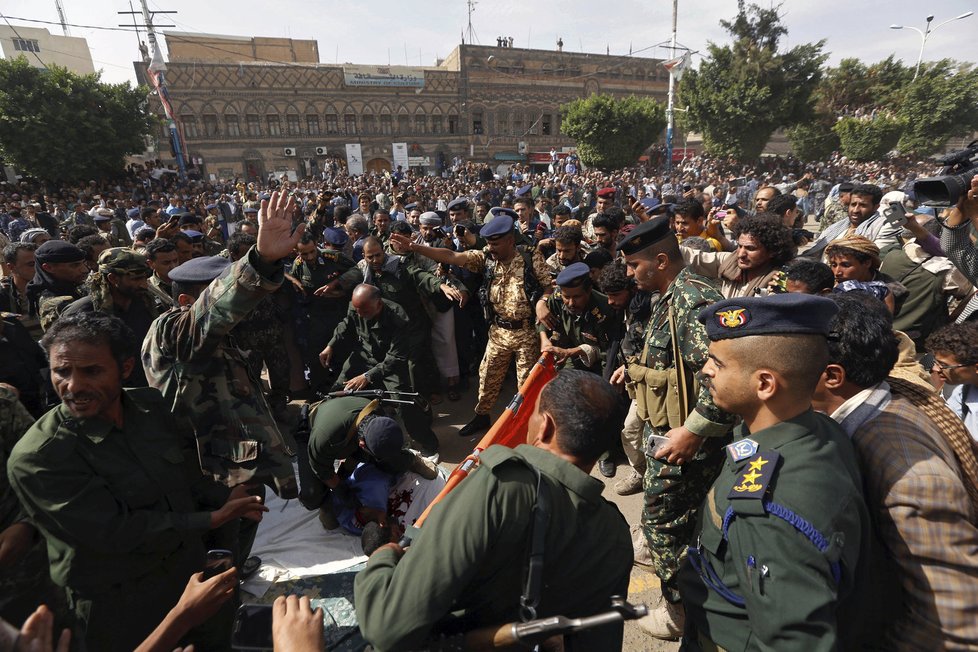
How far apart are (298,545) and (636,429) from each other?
8.56ft

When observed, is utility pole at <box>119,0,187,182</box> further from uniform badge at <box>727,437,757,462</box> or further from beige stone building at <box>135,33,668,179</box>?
uniform badge at <box>727,437,757,462</box>

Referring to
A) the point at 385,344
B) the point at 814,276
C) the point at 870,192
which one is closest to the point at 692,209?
the point at 870,192

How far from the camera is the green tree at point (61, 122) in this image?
21.6 meters

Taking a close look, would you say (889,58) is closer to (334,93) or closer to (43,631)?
(334,93)

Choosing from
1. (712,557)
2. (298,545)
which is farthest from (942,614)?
(298,545)

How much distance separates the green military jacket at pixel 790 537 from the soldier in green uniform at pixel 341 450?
6.62 feet

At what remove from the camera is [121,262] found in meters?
3.44

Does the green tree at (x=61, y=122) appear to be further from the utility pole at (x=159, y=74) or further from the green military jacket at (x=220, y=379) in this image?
the green military jacket at (x=220, y=379)

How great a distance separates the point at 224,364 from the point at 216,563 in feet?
3.60

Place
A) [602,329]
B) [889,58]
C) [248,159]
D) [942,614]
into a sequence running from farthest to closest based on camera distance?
[248,159] → [889,58] → [602,329] → [942,614]

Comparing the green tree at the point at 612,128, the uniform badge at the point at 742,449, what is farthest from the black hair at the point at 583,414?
the green tree at the point at 612,128

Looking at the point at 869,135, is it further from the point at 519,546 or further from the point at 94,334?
the point at 94,334

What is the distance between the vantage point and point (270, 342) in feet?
16.8

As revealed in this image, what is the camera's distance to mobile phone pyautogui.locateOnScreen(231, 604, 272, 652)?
185cm
